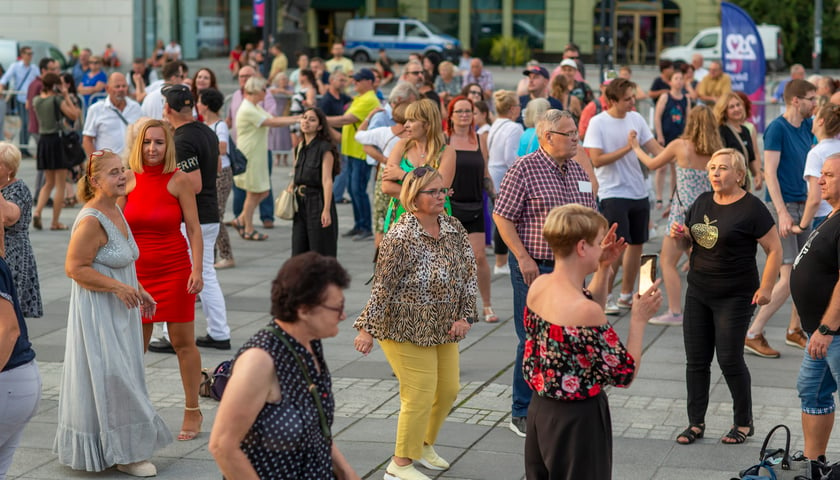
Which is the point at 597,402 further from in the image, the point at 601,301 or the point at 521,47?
the point at 521,47

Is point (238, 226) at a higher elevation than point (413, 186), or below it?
below

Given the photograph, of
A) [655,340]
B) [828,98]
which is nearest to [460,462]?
[655,340]

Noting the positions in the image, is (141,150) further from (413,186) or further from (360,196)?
(360,196)

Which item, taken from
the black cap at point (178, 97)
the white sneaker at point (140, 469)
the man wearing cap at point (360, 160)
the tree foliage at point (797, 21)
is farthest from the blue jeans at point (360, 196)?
the tree foliage at point (797, 21)

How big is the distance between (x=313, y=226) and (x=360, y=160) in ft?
15.0

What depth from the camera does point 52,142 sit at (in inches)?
595

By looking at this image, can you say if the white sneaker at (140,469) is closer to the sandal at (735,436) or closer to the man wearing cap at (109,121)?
the sandal at (735,436)

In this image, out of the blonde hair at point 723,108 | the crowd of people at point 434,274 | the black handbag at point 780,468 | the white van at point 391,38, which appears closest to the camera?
the crowd of people at point 434,274

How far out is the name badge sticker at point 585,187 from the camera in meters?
6.97

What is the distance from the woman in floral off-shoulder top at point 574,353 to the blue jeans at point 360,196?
953 cm

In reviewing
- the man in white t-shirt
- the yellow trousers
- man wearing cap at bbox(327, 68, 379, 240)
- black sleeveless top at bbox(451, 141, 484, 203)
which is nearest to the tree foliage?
man wearing cap at bbox(327, 68, 379, 240)

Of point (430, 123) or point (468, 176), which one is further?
point (468, 176)

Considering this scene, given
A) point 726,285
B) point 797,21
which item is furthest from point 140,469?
point 797,21

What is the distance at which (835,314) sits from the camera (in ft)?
19.2
